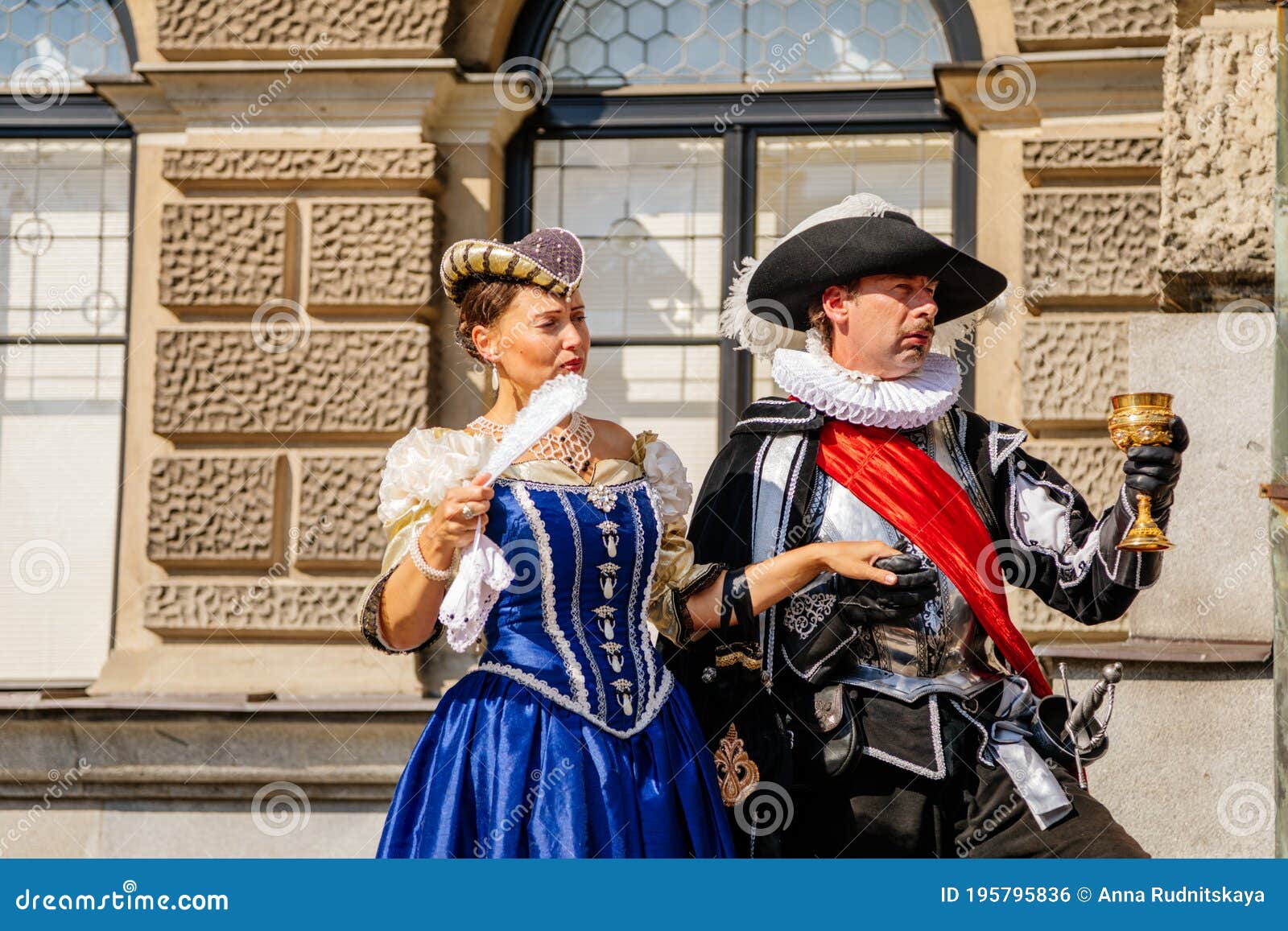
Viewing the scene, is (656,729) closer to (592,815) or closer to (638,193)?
(592,815)

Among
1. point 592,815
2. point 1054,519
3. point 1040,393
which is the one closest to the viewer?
point 592,815

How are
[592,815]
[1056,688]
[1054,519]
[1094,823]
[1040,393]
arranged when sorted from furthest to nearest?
[1040,393]
[1056,688]
[1054,519]
[1094,823]
[592,815]

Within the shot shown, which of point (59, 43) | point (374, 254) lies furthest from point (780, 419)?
point (59, 43)

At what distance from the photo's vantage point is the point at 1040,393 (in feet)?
18.8

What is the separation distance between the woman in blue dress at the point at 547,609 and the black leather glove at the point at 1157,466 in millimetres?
488

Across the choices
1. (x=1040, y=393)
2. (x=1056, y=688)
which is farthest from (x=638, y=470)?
(x=1040, y=393)

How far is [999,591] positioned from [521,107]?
331cm

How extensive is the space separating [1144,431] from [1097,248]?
267 cm

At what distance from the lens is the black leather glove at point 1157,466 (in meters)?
3.27

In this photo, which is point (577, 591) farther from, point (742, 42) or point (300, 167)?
point (742, 42)

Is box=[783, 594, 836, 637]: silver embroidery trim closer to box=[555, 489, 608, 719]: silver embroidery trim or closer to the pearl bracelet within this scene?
box=[555, 489, 608, 719]: silver embroidery trim

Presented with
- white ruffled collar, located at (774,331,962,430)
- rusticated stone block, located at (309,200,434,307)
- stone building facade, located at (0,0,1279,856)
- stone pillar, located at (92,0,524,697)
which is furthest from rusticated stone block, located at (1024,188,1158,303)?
white ruffled collar, located at (774,331,962,430)

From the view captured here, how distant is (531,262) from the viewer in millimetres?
3363

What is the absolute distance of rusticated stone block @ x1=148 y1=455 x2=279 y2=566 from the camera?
6.05 meters
